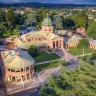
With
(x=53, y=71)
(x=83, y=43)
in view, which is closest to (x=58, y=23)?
(x=83, y=43)

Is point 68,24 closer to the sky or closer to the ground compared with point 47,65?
closer to the sky

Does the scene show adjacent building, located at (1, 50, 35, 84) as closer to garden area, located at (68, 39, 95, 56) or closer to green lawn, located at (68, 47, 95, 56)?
green lawn, located at (68, 47, 95, 56)

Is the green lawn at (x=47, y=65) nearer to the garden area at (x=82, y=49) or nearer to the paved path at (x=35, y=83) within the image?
the paved path at (x=35, y=83)

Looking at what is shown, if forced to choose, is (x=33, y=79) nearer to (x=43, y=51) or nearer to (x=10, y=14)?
(x=43, y=51)

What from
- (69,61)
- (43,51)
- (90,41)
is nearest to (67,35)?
(90,41)

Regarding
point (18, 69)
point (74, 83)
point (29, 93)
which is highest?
point (74, 83)

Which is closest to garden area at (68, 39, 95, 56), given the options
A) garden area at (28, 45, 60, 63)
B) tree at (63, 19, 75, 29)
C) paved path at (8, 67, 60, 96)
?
garden area at (28, 45, 60, 63)

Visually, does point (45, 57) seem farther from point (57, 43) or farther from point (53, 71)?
point (53, 71)

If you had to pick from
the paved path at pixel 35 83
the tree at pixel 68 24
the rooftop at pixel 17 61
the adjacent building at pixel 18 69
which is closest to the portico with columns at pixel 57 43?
the paved path at pixel 35 83
